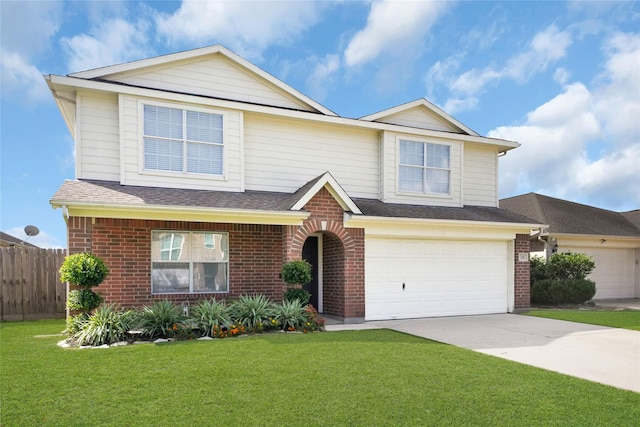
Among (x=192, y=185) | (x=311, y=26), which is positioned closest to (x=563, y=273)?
(x=311, y=26)

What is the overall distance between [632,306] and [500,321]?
743cm

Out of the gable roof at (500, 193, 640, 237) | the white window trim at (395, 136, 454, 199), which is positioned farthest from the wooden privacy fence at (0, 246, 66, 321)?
the gable roof at (500, 193, 640, 237)

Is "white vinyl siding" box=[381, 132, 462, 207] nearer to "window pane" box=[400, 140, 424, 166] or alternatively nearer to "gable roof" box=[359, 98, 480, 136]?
"window pane" box=[400, 140, 424, 166]

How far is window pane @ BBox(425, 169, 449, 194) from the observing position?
14.2 m

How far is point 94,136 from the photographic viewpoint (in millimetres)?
10609

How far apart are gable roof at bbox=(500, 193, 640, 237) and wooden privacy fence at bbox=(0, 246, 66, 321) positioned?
55.9ft

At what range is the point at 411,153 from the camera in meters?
14.0

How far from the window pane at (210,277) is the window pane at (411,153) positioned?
6505 millimetres

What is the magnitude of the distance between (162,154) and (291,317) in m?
5.34

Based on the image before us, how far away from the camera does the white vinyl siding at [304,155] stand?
40.1ft

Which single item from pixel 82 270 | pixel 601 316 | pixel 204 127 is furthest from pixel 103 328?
pixel 601 316

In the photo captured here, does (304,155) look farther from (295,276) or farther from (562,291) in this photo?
(562,291)

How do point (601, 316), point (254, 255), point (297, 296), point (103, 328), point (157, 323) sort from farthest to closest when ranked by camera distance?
point (601, 316) → point (254, 255) → point (297, 296) → point (157, 323) → point (103, 328)

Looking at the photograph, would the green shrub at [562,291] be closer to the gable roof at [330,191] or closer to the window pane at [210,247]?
the gable roof at [330,191]
